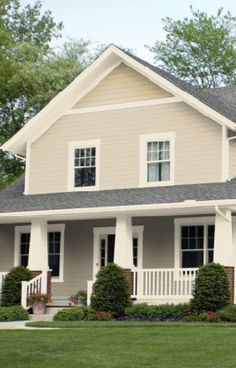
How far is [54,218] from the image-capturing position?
2873 centimetres

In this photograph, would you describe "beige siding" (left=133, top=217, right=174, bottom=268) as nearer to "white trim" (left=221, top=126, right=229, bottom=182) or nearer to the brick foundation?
"white trim" (left=221, top=126, right=229, bottom=182)

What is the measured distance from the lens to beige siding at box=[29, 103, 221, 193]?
2787 centimetres

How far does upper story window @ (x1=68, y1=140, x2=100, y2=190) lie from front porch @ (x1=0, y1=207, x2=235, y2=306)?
1.21 metres

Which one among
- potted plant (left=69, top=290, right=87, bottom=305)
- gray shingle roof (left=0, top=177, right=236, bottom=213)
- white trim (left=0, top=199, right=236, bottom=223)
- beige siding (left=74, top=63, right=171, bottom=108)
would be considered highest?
beige siding (left=74, top=63, right=171, bottom=108)

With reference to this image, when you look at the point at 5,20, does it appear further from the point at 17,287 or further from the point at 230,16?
the point at 17,287

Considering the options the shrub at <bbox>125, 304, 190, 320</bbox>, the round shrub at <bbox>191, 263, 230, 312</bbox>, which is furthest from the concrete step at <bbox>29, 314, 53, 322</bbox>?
the round shrub at <bbox>191, 263, 230, 312</bbox>

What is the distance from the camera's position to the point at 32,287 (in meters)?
27.8

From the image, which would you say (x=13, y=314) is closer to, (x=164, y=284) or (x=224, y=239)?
(x=164, y=284)

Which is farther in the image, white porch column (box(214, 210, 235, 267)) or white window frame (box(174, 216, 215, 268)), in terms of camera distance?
white window frame (box(174, 216, 215, 268))

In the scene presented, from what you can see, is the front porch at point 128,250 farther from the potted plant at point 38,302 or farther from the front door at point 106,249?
the potted plant at point 38,302

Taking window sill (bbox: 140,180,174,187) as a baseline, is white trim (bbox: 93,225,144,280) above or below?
below

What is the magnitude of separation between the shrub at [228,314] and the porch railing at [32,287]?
21.2 feet

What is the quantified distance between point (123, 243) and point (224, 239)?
3156 millimetres

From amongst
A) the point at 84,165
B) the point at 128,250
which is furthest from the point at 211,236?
the point at 84,165
